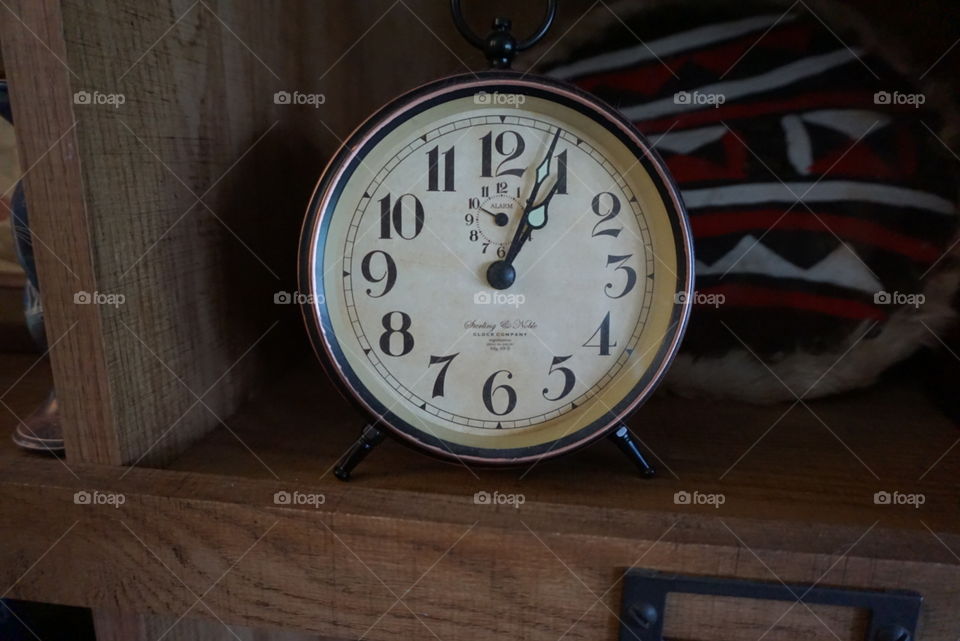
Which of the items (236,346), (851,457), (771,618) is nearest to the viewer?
(771,618)

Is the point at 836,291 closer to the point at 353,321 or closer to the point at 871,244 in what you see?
the point at 871,244

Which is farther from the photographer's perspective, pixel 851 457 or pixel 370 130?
pixel 851 457

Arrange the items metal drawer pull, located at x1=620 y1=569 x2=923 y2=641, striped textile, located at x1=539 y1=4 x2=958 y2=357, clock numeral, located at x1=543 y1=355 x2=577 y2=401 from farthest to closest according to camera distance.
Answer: striped textile, located at x1=539 y1=4 x2=958 y2=357 < clock numeral, located at x1=543 y1=355 x2=577 y2=401 < metal drawer pull, located at x1=620 y1=569 x2=923 y2=641

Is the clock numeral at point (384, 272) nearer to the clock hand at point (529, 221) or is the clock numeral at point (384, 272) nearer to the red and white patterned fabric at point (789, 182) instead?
the clock hand at point (529, 221)

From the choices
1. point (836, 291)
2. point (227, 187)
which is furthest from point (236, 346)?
point (836, 291)

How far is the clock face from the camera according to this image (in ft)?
2.00

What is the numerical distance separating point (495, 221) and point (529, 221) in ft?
0.11

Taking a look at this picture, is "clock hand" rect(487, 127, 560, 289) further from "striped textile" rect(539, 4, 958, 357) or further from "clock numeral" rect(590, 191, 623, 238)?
"striped textile" rect(539, 4, 958, 357)

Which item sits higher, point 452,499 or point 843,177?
point 843,177

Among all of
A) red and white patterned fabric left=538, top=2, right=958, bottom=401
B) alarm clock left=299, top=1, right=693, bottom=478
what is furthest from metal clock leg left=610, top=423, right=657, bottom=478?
red and white patterned fabric left=538, top=2, right=958, bottom=401

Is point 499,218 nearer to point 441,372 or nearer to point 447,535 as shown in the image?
point 441,372

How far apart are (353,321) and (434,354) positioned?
8 cm

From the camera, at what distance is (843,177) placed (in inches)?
31.7

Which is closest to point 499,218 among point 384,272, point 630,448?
point 384,272
